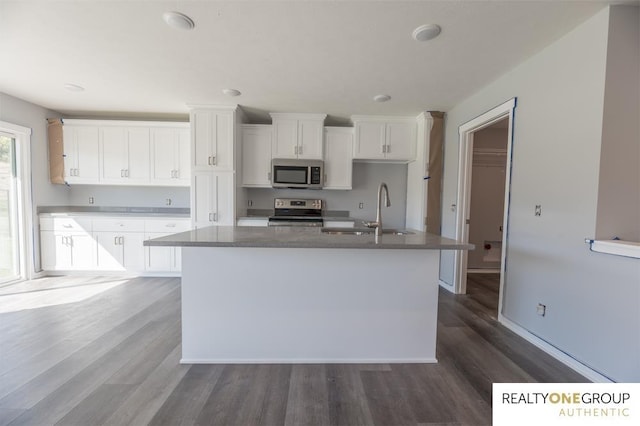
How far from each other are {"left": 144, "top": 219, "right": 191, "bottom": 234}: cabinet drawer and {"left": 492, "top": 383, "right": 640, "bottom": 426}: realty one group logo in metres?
3.73

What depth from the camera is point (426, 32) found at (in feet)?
5.91

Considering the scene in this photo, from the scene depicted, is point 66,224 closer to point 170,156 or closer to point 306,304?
point 170,156

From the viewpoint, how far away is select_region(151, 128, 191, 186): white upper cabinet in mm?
3750

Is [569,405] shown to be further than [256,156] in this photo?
No

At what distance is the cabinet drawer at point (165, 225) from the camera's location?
3652 mm

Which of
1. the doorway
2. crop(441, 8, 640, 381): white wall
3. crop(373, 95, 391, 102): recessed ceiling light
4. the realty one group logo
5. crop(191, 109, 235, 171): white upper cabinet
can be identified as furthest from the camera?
crop(191, 109, 235, 171): white upper cabinet

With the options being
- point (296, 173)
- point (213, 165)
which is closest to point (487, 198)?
point (296, 173)

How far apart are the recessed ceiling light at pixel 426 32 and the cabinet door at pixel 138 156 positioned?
3.71m

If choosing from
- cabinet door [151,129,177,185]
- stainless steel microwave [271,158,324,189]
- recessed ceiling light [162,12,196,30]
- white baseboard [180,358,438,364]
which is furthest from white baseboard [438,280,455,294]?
cabinet door [151,129,177,185]

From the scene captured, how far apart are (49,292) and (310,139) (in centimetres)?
372

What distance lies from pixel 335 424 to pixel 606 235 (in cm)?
201

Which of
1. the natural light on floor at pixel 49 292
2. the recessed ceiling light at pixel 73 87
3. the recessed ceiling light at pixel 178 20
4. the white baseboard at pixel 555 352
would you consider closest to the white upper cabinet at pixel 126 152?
the recessed ceiling light at pixel 73 87

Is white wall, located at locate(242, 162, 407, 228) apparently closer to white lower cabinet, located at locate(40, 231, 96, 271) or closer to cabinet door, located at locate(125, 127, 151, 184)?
cabinet door, located at locate(125, 127, 151, 184)

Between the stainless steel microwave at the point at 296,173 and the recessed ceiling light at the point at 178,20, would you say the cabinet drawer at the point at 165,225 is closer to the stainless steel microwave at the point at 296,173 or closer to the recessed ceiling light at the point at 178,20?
the stainless steel microwave at the point at 296,173
